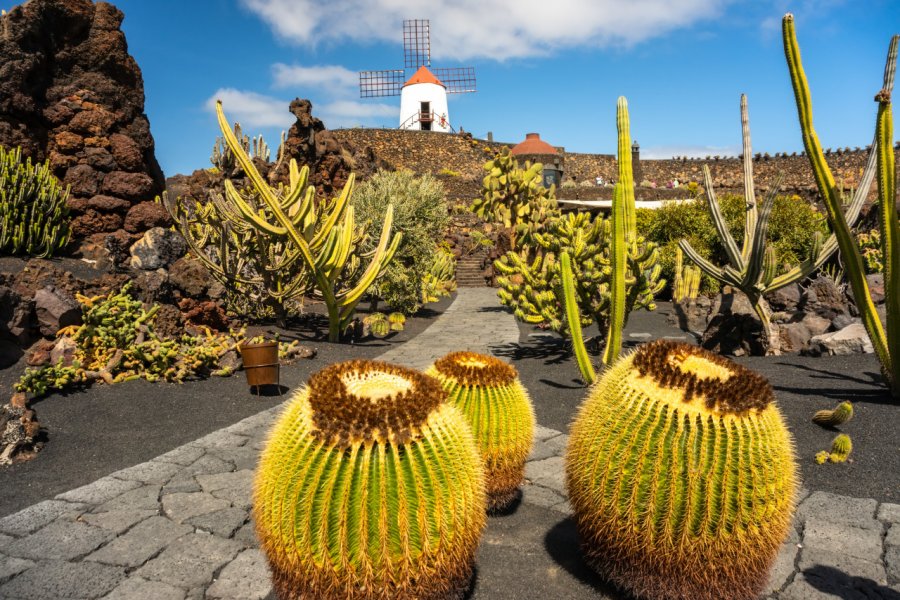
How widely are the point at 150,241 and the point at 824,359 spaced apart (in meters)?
10.7

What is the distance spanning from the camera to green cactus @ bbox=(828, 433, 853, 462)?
4.48m

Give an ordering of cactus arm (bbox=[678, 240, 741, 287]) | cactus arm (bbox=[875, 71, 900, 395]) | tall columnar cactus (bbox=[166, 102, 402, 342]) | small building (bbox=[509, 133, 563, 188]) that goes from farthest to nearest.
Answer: small building (bbox=[509, 133, 563, 188])
tall columnar cactus (bbox=[166, 102, 402, 342])
cactus arm (bbox=[678, 240, 741, 287])
cactus arm (bbox=[875, 71, 900, 395])

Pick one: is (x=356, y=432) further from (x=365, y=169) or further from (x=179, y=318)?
(x=365, y=169)

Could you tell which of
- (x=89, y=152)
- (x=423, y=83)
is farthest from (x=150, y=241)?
(x=423, y=83)

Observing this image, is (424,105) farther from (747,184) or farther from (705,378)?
(705,378)

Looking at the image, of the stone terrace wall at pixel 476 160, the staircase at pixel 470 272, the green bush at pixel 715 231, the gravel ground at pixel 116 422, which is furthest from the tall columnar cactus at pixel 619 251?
the stone terrace wall at pixel 476 160

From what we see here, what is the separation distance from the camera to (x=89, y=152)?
11625 mm

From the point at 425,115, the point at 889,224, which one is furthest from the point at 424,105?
the point at 889,224

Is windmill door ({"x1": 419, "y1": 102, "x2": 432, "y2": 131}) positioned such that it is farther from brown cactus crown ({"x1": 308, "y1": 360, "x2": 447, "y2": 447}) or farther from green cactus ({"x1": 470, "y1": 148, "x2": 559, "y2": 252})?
brown cactus crown ({"x1": 308, "y1": 360, "x2": 447, "y2": 447})

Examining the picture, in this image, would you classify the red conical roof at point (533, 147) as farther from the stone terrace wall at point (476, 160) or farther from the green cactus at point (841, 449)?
the green cactus at point (841, 449)

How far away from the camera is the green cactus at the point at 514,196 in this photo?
15.8 meters

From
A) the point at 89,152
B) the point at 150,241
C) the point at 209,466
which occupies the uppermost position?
the point at 89,152

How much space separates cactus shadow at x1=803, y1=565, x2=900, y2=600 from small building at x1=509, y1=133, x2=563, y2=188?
1493 inches

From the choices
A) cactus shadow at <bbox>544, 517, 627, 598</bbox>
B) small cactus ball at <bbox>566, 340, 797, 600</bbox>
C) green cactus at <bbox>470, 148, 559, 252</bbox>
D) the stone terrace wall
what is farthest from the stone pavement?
the stone terrace wall
